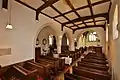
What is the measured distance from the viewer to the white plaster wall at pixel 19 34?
3852 millimetres

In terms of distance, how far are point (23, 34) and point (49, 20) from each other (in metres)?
2.50

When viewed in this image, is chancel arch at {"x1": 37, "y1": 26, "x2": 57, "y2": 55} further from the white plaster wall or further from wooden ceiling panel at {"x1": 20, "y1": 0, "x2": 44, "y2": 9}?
wooden ceiling panel at {"x1": 20, "y1": 0, "x2": 44, "y2": 9}

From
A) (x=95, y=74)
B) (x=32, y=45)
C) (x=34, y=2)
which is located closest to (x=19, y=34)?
(x=32, y=45)

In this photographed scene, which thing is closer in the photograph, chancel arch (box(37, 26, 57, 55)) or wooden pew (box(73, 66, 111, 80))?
wooden pew (box(73, 66, 111, 80))

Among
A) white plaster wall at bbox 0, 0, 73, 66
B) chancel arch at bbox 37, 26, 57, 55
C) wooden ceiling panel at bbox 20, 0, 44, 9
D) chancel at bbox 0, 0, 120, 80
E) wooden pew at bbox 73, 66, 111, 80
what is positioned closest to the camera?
wooden pew at bbox 73, 66, 111, 80

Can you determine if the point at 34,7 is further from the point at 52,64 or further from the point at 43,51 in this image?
the point at 43,51

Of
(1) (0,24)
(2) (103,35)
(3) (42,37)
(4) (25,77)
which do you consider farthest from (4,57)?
(2) (103,35)

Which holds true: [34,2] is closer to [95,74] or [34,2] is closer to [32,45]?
[32,45]

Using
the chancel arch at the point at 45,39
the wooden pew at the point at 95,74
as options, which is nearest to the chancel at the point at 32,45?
the wooden pew at the point at 95,74

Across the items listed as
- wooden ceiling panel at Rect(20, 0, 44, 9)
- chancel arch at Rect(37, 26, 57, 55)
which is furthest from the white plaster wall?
chancel arch at Rect(37, 26, 57, 55)

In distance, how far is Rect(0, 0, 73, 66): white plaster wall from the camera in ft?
12.6

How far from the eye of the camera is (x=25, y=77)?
287 centimetres

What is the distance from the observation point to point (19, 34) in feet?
15.1

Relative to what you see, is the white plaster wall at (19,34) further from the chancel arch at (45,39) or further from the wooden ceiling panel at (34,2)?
the chancel arch at (45,39)
